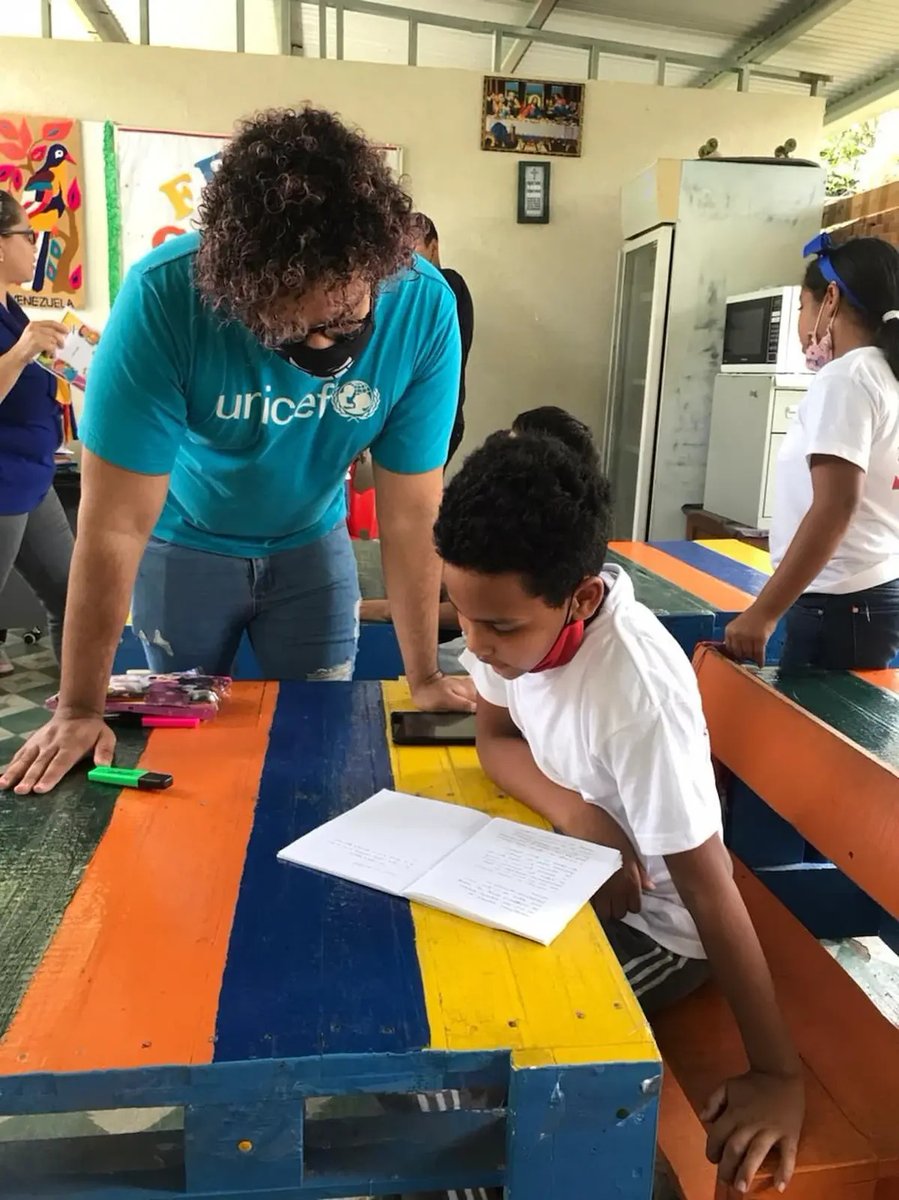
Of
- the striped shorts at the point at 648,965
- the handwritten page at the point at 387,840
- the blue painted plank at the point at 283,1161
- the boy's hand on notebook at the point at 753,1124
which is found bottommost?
the boy's hand on notebook at the point at 753,1124

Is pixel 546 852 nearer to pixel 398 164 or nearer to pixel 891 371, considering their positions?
pixel 891 371

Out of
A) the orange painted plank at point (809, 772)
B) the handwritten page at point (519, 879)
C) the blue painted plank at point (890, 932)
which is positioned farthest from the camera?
the blue painted plank at point (890, 932)

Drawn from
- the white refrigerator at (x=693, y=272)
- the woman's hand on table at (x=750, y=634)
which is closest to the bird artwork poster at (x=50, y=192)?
the white refrigerator at (x=693, y=272)

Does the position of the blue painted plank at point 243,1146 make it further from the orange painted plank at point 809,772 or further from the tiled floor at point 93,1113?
the orange painted plank at point 809,772

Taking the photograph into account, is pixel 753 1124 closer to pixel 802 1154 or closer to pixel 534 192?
pixel 802 1154

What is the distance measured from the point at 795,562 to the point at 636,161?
3.55 meters

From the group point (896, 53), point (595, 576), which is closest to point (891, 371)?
point (595, 576)

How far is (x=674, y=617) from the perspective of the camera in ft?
7.02

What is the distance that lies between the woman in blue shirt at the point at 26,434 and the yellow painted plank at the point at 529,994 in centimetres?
190

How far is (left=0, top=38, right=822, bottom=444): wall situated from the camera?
421 cm

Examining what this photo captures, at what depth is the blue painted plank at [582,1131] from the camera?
71 cm

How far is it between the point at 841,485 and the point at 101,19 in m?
4.47

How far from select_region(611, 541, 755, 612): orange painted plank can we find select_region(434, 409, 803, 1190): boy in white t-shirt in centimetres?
122

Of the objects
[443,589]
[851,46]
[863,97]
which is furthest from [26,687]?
[863,97]
